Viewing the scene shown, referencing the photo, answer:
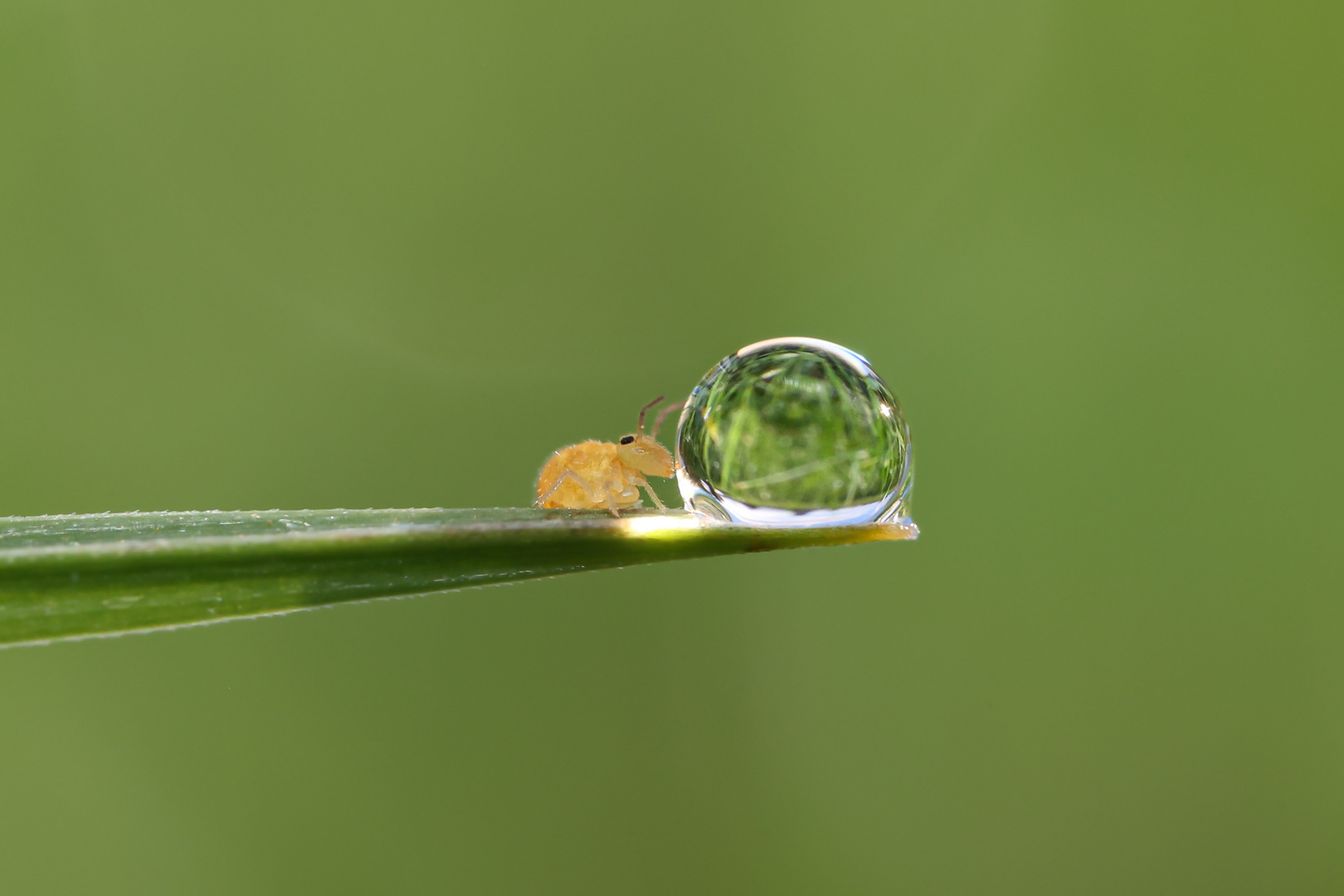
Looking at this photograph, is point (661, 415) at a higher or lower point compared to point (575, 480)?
higher

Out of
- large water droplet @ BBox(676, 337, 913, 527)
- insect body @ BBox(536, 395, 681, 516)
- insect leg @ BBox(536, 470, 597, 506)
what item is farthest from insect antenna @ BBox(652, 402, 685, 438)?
large water droplet @ BBox(676, 337, 913, 527)

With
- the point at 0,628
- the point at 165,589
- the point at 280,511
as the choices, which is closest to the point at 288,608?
the point at 165,589

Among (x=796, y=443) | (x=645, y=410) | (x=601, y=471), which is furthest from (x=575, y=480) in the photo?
(x=796, y=443)

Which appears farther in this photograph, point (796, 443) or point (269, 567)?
point (796, 443)

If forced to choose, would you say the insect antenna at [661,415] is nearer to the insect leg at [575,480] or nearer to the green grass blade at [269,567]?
the insect leg at [575,480]

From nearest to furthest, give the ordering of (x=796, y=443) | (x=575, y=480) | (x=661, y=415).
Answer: (x=796, y=443) < (x=575, y=480) < (x=661, y=415)

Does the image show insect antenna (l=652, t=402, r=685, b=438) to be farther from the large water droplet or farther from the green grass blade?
the green grass blade

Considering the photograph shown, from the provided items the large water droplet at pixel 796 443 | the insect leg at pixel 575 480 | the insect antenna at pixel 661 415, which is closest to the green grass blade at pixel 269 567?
the large water droplet at pixel 796 443

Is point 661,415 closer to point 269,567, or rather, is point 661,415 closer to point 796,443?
point 796,443
